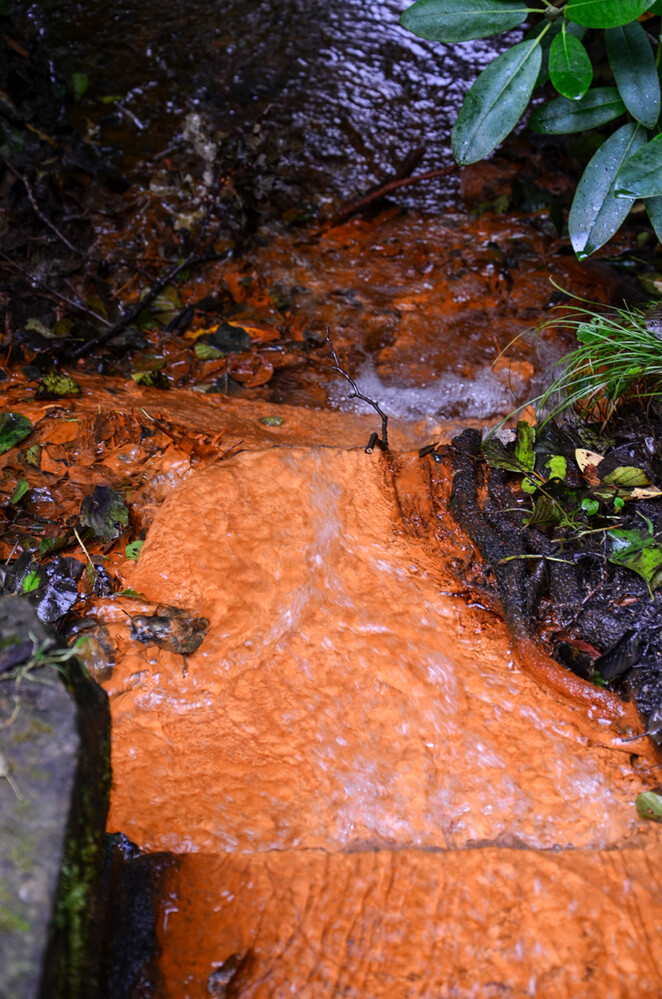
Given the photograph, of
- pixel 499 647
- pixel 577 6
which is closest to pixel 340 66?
pixel 577 6

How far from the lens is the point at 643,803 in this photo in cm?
158

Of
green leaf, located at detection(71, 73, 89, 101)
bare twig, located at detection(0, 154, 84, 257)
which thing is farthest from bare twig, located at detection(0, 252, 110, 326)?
green leaf, located at detection(71, 73, 89, 101)

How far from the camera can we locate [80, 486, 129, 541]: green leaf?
86.9 inches

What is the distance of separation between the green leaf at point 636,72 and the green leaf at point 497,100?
301 mm

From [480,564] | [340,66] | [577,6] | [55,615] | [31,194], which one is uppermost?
[577,6]

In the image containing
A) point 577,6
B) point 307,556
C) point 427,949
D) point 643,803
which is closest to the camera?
point 427,949

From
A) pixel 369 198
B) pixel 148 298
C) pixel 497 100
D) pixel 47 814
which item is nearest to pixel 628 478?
pixel 497 100

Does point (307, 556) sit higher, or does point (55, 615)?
point (307, 556)

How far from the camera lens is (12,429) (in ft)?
7.80

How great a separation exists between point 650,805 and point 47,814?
131 cm

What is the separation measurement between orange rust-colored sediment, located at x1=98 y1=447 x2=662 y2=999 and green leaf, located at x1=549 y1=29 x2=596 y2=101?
4.46 feet

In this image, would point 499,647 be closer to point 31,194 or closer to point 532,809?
point 532,809

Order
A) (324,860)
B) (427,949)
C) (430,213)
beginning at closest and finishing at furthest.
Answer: (427,949) → (324,860) → (430,213)

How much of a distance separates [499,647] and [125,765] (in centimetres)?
105
